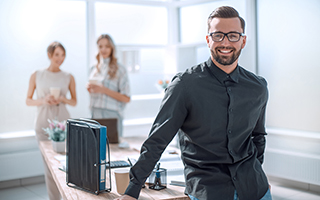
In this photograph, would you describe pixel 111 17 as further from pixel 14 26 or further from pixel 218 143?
pixel 218 143

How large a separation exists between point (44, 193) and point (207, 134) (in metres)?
3.24

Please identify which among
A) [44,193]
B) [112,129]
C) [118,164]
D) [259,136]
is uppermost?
[259,136]

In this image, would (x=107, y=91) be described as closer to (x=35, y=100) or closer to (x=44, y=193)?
(x=35, y=100)

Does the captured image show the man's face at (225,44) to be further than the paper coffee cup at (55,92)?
No

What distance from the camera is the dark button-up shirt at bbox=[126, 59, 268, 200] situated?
145 centimetres

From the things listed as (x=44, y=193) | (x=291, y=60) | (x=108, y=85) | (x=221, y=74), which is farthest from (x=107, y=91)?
(x=221, y=74)

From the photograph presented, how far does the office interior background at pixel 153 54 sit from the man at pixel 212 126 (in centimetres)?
274

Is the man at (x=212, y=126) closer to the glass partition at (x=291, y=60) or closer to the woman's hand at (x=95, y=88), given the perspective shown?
the woman's hand at (x=95, y=88)

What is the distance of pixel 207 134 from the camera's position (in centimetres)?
146

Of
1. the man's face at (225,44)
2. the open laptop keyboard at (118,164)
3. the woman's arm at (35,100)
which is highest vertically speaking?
the man's face at (225,44)

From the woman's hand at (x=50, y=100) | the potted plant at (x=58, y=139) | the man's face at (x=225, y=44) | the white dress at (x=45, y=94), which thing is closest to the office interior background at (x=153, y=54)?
the white dress at (x=45, y=94)

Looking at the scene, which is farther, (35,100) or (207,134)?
(35,100)

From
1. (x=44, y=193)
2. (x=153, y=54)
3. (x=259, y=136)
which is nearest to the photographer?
(x=259, y=136)

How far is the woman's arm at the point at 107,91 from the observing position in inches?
146
